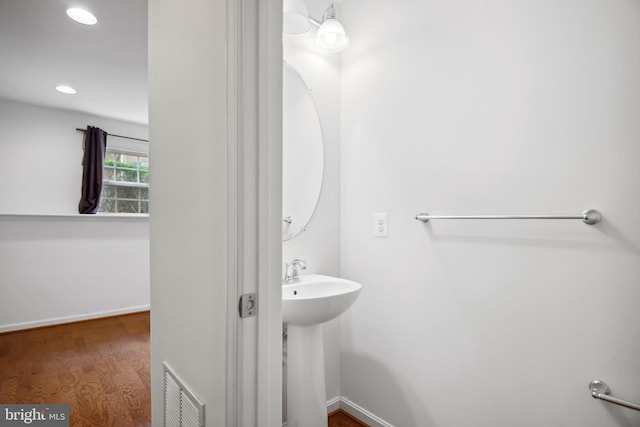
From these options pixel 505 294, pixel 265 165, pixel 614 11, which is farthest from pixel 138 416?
pixel 614 11

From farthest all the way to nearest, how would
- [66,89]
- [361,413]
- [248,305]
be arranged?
[66,89] < [361,413] < [248,305]

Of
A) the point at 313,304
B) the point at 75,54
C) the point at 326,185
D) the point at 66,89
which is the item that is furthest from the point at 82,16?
the point at 313,304

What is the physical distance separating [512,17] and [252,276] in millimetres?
1365

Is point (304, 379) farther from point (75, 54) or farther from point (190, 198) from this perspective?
point (75, 54)

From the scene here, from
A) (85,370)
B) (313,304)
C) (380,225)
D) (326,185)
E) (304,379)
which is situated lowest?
(85,370)

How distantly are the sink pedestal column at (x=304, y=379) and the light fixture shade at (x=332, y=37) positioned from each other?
146 cm

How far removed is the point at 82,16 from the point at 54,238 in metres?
2.45

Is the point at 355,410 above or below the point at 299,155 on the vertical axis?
below

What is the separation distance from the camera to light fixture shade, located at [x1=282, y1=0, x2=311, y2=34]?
1.47 meters

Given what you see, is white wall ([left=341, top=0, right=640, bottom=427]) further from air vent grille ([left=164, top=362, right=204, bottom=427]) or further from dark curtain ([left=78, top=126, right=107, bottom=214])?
dark curtain ([left=78, top=126, right=107, bottom=214])

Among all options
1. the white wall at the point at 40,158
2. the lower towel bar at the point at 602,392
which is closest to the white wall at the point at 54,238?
the white wall at the point at 40,158

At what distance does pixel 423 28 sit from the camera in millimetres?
1522

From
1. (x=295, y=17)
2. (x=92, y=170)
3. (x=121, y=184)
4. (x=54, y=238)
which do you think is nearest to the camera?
(x=295, y=17)

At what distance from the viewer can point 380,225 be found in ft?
5.57
